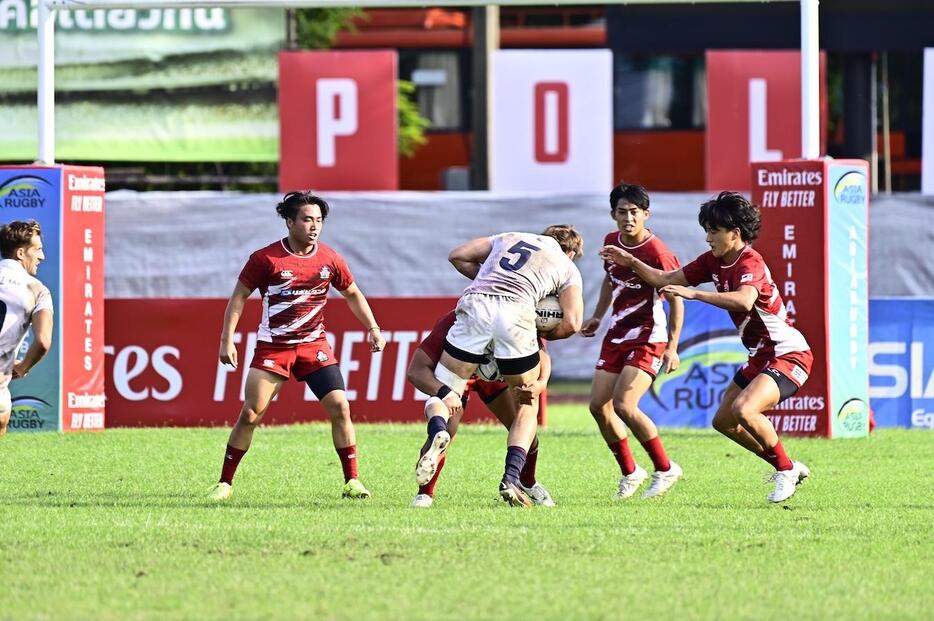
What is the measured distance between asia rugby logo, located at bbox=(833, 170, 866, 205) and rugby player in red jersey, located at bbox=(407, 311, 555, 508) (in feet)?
19.2

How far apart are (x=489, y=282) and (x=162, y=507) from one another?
2489 mm

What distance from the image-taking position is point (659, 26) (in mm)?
28328

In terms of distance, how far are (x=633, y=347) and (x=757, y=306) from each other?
1064 millimetres

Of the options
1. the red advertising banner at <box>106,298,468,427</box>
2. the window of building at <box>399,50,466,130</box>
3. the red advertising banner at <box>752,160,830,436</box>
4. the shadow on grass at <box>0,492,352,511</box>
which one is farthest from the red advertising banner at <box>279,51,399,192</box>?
the shadow on grass at <box>0,492,352,511</box>

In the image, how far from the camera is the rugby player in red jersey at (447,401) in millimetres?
9859

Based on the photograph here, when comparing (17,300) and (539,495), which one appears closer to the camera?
(539,495)

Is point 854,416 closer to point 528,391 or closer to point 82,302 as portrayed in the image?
point 528,391

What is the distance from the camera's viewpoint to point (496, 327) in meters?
10.2

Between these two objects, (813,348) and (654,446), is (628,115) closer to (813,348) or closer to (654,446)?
(813,348)

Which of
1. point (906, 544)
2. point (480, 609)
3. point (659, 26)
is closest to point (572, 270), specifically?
point (906, 544)

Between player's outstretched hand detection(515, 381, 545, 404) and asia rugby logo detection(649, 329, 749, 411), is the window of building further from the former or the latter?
player's outstretched hand detection(515, 381, 545, 404)

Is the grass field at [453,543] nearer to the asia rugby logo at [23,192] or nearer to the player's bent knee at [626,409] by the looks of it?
the player's bent knee at [626,409]

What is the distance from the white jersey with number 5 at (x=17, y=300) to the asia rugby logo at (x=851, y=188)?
7734 millimetres

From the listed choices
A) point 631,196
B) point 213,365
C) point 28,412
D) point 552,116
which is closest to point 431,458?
point 631,196
